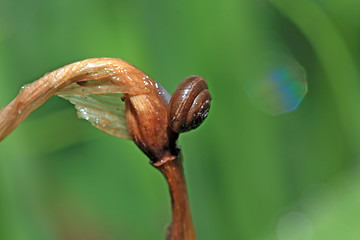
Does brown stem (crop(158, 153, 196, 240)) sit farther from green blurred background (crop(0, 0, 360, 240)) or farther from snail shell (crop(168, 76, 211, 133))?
green blurred background (crop(0, 0, 360, 240))

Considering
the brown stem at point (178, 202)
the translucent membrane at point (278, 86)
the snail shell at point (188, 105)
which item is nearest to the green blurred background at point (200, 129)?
the translucent membrane at point (278, 86)

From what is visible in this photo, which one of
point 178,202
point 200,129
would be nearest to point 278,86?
point 200,129

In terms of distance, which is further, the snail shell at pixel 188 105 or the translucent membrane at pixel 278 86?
the translucent membrane at pixel 278 86

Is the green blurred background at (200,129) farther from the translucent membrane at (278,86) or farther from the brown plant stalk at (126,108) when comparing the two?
the brown plant stalk at (126,108)

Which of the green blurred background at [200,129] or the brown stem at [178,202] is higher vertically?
the green blurred background at [200,129]

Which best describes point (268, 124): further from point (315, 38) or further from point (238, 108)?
point (315, 38)
